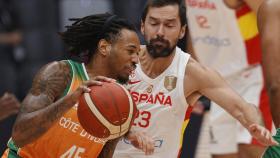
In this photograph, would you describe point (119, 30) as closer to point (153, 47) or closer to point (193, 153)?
point (153, 47)

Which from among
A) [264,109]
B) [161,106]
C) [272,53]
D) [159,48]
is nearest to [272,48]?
[272,53]

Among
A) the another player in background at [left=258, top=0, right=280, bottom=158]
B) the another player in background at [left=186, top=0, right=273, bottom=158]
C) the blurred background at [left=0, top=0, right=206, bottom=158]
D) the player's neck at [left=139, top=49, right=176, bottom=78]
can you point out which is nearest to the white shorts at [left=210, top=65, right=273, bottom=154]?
the another player in background at [left=186, top=0, right=273, bottom=158]

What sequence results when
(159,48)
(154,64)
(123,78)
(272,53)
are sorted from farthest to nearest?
(154,64) → (159,48) → (272,53) → (123,78)

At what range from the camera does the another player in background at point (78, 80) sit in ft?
13.6

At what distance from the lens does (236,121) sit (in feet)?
Result: 20.5

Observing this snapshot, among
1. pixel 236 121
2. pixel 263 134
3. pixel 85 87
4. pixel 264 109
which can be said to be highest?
pixel 85 87

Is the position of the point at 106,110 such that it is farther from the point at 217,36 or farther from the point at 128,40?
the point at 217,36

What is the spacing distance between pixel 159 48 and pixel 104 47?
0.57 metres

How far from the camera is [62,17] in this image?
793cm

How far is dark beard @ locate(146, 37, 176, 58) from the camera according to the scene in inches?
192

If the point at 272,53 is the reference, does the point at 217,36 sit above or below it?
below

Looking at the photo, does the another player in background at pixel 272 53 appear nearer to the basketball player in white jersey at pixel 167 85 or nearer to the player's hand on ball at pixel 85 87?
the basketball player in white jersey at pixel 167 85

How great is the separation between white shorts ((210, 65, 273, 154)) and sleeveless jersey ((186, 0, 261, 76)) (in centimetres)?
7

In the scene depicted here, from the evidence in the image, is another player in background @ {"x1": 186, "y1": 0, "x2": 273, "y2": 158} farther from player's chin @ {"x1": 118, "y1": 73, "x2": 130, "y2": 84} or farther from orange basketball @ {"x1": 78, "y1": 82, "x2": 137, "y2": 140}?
orange basketball @ {"x1": 78, "y1": 82, "x2": 137, "y2": 140}
